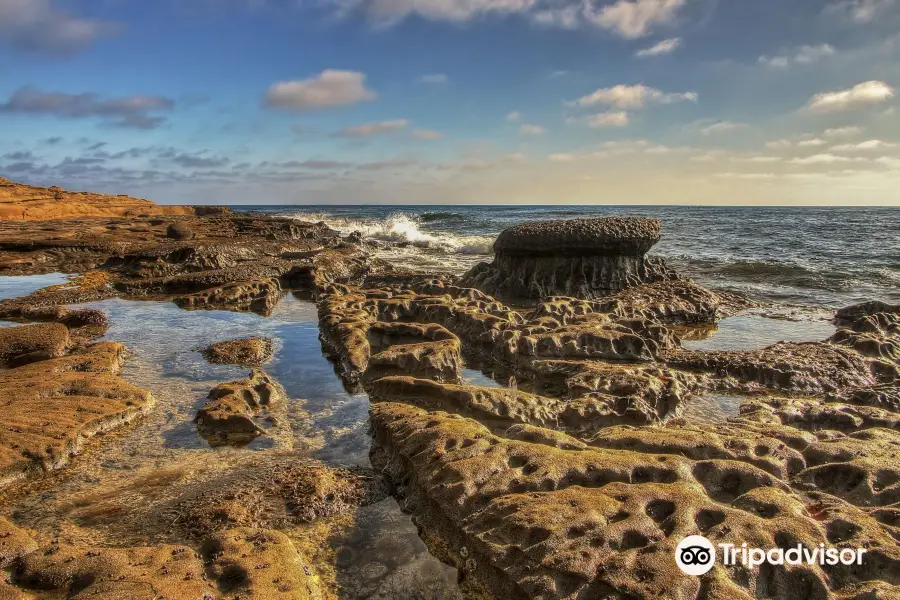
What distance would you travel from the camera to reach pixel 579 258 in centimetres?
994

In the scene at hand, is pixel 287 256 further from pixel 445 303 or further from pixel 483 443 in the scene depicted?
pixel 483 443

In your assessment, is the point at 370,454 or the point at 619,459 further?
the point at 370,454

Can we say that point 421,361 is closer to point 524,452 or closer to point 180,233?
point 524,452

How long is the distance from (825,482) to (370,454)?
9.71 ft

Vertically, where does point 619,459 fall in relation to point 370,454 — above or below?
above

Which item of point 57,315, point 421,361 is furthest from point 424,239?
point 421,361

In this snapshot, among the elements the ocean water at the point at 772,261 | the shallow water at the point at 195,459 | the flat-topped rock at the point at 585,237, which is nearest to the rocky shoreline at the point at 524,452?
the shallow water at the point at 195,459

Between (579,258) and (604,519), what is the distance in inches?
308

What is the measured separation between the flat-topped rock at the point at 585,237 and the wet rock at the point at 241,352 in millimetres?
5114

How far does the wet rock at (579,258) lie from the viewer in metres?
9.75

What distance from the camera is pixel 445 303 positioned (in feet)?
25.9

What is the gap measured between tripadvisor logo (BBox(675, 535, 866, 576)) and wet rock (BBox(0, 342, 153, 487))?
159 inches

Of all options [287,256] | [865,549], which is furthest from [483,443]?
[287,256]

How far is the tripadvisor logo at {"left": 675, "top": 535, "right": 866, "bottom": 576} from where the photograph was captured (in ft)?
7.51
